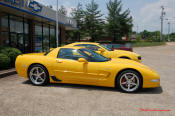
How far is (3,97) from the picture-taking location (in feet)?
14.0

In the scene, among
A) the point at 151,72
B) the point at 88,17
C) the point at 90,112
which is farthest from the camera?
the point at 88,17

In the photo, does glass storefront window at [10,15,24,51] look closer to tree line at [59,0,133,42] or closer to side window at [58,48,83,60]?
side window at [58,48,83,60]

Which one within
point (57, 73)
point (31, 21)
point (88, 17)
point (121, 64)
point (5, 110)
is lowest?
point (5, 110)

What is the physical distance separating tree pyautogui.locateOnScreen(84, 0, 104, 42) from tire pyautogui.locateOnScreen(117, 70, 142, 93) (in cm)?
3415

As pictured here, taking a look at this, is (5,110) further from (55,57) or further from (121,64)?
(121,64)

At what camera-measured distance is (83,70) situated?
492 cm

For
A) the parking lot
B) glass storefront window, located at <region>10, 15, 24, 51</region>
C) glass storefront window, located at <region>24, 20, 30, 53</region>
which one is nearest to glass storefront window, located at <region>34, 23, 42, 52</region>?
glass storefront window, located at <region>24, 20, 30, 53</region>

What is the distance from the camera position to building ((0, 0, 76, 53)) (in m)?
11.2

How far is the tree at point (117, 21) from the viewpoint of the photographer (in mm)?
41381

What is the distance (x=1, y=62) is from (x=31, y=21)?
8474 millimetres

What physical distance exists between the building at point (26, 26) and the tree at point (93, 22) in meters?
20.0

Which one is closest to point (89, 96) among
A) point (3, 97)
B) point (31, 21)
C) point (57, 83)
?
point (57, 83)

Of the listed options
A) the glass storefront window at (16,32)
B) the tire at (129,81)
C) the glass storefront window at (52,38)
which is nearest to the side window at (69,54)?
the tire at (129,81)

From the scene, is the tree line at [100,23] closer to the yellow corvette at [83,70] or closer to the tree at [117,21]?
Answer: the tree at [117,21]
